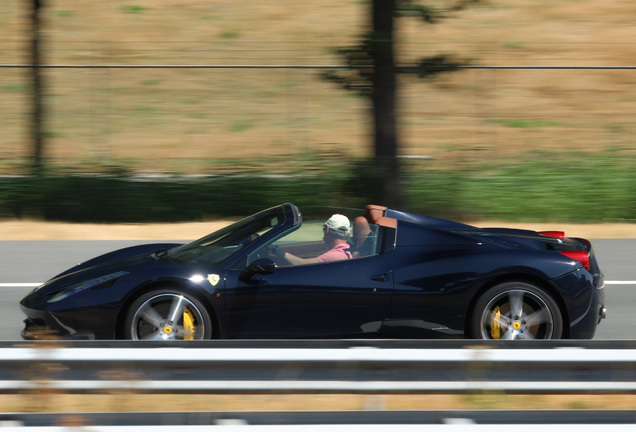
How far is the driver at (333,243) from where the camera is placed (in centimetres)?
590

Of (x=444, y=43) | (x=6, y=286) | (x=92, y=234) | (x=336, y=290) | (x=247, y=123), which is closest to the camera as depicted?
(x=336, y=290)

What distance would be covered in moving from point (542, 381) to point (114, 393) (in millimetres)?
2193

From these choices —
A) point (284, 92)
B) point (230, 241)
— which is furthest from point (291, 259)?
point (284, 92)

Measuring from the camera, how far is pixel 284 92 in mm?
16641

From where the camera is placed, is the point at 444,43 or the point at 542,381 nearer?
the point at 542,381

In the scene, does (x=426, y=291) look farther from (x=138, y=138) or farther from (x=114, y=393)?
(x=138, y=138)

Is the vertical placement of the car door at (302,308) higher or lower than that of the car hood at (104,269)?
lower


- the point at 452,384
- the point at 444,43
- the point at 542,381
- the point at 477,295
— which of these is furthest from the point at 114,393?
the point at 444,43

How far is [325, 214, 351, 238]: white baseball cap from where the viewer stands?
604 centimetres

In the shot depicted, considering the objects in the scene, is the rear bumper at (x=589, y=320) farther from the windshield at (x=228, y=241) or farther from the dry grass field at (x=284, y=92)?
the dry grass field at (x=284, y=92)

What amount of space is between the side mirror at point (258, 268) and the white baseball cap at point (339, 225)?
1.99 ft

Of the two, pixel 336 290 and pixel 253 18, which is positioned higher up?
pixel 253 18

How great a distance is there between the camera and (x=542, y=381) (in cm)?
431

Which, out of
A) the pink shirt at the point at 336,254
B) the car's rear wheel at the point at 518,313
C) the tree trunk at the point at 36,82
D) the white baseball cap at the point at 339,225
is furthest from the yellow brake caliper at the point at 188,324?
the tree trunk at the point at 36,82
